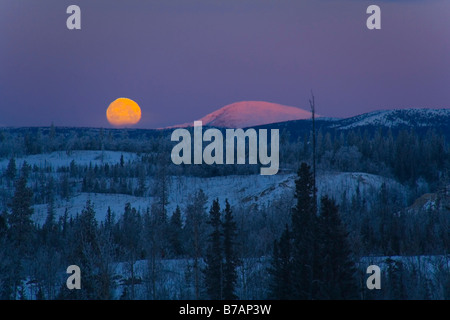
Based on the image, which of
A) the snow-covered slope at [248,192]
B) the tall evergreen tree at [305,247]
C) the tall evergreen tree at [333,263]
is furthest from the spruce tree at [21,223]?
the snow-covered slope at [248,192]

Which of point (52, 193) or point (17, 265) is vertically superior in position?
point (52, 193)

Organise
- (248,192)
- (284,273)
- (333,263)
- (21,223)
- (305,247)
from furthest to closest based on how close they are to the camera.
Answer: (248,192) → (21,223) → (284,273) → (305,247) → (333,263)

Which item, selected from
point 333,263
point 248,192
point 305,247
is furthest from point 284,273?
point 248,192

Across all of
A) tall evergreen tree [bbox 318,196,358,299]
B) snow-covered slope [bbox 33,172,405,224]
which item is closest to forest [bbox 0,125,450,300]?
tall evergreen tree [bbox 318,196,358,299]

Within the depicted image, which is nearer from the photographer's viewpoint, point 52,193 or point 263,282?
point 263,282

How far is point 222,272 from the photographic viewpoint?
43812mm

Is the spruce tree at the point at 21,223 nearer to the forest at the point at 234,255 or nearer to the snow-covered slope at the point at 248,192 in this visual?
the forest at the point at 234,255

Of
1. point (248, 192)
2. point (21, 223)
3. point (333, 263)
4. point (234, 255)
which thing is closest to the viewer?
point (333, 263)

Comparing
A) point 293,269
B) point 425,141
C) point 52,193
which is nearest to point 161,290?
point 293,269

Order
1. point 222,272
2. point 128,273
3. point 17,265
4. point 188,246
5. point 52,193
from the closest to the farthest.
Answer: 1. point 222,272
2. point 17,265
3. point 128,273
4. point 188,246
5. point 52,193

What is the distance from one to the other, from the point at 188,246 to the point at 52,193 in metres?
119

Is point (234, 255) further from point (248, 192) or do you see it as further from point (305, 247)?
point (248, 192)

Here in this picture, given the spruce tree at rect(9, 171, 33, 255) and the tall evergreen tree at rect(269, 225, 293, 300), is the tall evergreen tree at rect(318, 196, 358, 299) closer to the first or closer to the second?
the tall evergreen tree at rect(269, 225, 293, 300)
